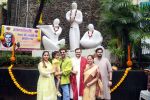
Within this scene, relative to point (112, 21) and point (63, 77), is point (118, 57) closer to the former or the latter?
point (112, 21)

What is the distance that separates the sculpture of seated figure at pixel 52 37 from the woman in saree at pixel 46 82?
4.10 metres

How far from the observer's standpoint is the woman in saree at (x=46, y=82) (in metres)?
9.42

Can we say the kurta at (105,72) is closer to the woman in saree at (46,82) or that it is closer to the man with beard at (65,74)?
the man with beard at (65,74)

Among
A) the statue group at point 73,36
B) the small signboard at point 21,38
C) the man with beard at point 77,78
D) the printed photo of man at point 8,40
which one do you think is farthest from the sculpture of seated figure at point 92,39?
the man with beard at point 77,78

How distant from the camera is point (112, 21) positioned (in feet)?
41.6

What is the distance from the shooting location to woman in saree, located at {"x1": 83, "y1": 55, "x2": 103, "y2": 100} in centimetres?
930

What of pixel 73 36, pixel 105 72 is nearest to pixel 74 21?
pixel 73 36

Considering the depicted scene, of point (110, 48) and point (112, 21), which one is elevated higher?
point (112, 21)

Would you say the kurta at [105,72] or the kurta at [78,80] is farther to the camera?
the kurta at [78,80]

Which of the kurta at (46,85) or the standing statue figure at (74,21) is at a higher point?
the standing statue figure at (74,21)

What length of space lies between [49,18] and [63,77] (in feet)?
28.0

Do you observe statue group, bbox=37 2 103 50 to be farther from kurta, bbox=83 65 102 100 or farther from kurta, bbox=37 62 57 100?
kurta, bbox=83 65 102 100

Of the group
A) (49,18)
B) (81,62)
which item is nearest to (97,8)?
(49,18)

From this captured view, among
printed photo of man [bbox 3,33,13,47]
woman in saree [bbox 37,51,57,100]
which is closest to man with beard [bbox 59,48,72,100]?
woman in saree [bbox 37,51,57,100]
